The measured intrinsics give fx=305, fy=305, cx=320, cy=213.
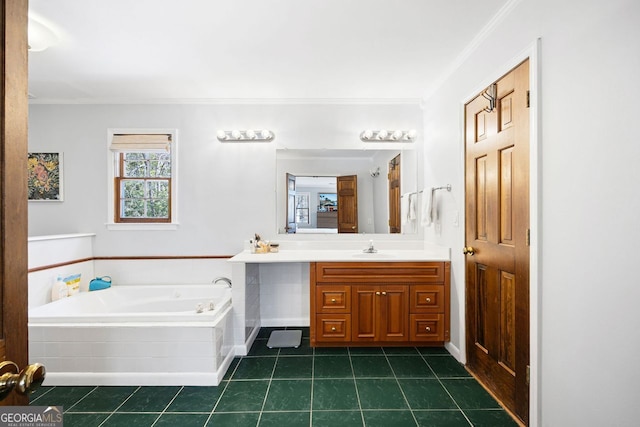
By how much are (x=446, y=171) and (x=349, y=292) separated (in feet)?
4.46

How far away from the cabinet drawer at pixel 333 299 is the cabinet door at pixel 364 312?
0.17ft

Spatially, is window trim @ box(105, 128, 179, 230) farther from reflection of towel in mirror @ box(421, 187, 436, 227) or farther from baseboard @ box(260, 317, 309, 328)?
reflection of towel in mirror @ box(421, 187, 436, 227)

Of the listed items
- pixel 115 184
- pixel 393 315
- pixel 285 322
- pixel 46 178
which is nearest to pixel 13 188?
pixel 393 315

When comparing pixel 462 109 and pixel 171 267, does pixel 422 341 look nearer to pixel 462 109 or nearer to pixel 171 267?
pixel 462 109

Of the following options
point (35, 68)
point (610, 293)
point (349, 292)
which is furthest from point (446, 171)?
point (35, 68)

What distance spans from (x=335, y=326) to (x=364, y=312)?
280 millimetres

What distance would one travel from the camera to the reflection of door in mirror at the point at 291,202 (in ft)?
10.7

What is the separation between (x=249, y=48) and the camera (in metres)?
2.26

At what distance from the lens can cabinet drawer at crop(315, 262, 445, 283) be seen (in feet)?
8.70

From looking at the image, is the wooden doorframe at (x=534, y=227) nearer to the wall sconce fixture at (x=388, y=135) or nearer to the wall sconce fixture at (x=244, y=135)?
→ the wall sconce fixture at (x=388, y=135)

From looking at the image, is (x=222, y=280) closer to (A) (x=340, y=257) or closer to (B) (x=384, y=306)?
(A) (x=340, y=257)

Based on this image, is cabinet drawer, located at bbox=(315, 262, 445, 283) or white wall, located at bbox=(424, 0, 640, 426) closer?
white wall, located at bbox=(424, 0, 640, 426)

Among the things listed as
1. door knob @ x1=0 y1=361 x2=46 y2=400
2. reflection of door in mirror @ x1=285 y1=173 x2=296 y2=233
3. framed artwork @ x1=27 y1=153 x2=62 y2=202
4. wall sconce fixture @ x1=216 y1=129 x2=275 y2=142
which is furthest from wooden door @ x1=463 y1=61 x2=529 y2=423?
framed artwork @ x1=27 y1=153 x2=62 y2=202

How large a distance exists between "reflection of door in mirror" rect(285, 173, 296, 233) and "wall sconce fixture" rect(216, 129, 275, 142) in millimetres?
466
